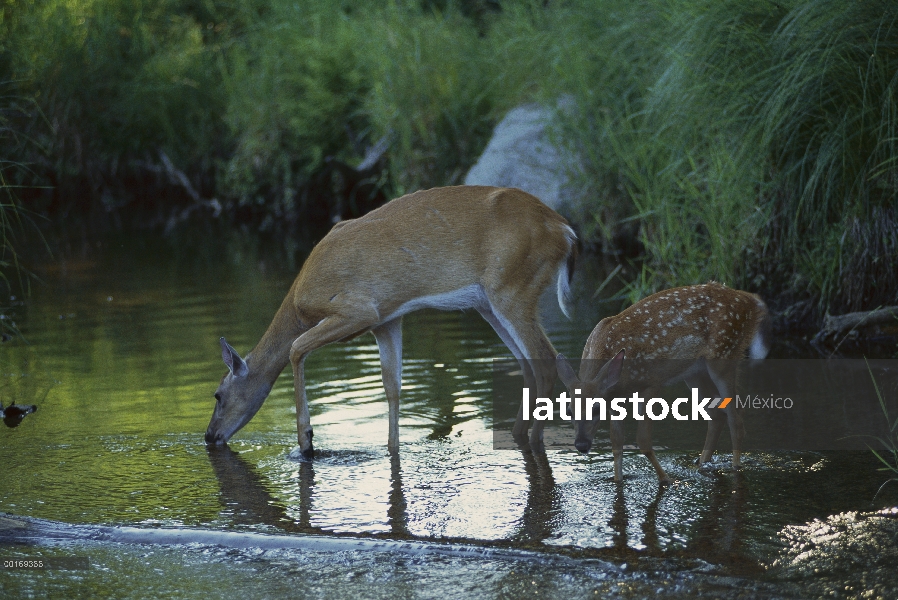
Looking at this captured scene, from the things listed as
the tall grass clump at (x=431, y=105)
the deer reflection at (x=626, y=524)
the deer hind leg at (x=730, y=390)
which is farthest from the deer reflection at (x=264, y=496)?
the tall grass clump at (x=431, y=105)

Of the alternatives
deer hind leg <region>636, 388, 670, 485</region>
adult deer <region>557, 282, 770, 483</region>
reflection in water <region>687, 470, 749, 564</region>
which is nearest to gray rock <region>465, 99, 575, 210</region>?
adult deer <region>557, 282, 770, 483</region>

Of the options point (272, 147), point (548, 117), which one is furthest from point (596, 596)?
point (272, 147)

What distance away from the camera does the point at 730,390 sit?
6000mm

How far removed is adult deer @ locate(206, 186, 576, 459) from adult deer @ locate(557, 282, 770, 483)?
2.46 feet

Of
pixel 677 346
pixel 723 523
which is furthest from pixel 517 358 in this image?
pixel 723 523

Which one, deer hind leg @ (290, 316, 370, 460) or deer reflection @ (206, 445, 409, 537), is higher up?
deer hind leg @ (290, 316, 370, 460)

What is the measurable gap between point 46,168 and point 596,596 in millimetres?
19580

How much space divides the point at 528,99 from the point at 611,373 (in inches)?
409

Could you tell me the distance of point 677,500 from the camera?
5.52m

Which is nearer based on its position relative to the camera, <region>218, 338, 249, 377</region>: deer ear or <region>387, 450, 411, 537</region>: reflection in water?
<region>387, 450, 411, 537</region>: reflection in water

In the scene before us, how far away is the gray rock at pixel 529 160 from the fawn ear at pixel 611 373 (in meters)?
7.99

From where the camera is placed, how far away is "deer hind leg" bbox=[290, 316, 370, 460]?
6.57m

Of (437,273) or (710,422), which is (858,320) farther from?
(437,273)

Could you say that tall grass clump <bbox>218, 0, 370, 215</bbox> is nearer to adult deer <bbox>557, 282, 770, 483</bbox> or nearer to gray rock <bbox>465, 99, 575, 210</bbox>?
gray rock <bbox>465, 99, 575, 210</bbox>
